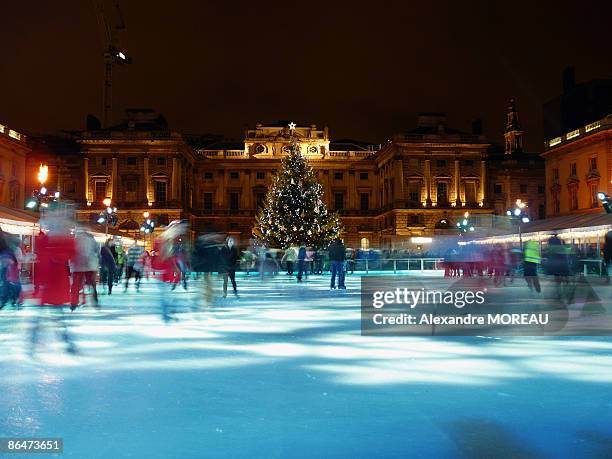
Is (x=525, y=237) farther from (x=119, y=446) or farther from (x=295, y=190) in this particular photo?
(x=119, y=446)

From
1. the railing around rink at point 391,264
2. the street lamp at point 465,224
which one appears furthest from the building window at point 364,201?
the railing around rink at point 391,264

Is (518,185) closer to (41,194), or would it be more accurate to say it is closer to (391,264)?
(391,264)

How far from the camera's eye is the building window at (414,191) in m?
67.2

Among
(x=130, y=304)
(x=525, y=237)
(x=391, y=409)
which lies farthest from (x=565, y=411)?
(x=525, y=237)

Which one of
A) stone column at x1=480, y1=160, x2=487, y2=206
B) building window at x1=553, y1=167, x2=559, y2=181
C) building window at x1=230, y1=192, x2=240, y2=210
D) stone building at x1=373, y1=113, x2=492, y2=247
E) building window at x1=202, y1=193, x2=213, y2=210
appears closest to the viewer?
building window at x1=553, y1=167, x2=559, y2=181

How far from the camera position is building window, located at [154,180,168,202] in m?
65.6

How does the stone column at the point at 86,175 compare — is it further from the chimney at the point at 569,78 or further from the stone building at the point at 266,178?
the chimney at the point at 569,78

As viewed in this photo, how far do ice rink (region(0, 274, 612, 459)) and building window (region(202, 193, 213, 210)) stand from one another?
213ft

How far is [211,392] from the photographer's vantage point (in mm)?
5285

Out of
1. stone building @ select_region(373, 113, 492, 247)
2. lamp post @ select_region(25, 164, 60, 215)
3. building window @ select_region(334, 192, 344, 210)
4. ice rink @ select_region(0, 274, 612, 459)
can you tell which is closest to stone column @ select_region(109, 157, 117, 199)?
building window @ select_region(334, 192, 344, 210)

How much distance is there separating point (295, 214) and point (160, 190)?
25.1m

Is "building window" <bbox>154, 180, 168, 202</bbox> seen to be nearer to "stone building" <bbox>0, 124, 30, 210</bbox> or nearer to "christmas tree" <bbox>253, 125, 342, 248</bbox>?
"stone building" <bbox>0, 124, 30, 210</bbox>

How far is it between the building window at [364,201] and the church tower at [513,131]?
30.0 metres

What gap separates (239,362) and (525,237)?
28.5 meters
